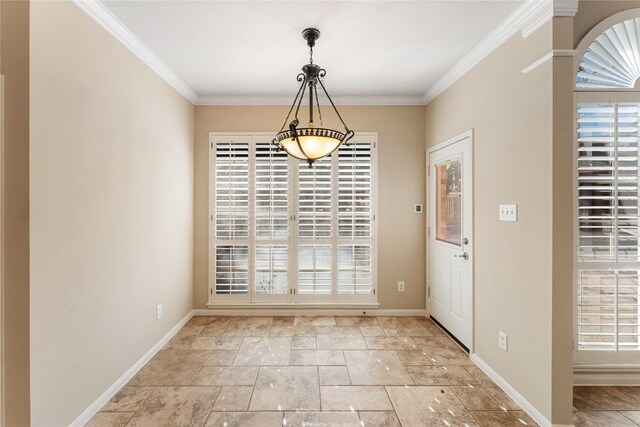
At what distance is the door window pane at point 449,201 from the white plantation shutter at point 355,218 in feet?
2.70

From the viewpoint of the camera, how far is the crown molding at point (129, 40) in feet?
6.79

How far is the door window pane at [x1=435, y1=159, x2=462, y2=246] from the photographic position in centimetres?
320

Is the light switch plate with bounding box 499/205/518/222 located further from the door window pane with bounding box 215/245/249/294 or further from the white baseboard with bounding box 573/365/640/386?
the door window pane with bounding box 215/245/249/294

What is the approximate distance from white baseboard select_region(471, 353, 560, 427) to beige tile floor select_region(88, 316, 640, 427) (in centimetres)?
4

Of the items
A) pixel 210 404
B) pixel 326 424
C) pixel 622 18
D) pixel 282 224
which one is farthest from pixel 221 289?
pixel 622 18

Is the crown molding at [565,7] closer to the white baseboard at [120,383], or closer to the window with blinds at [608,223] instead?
the window with blinds at [608,223]

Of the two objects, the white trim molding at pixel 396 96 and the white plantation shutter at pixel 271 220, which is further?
the white plantation shutter at pixel 271 220

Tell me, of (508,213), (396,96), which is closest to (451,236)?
(508,213)

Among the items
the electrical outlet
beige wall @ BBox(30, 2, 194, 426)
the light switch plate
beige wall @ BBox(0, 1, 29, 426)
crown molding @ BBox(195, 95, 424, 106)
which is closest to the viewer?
beige wall @ BBox(0, 1, 29, 426)

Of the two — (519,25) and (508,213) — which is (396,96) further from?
(508,213)

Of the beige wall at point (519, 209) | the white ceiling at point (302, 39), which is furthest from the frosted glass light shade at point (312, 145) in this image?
the beige wall at point (519, 209)

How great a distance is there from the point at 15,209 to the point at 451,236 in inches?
135

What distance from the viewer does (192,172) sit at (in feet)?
12.9

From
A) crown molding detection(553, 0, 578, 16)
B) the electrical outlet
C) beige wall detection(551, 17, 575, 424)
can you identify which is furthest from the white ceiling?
the electrical outlet
